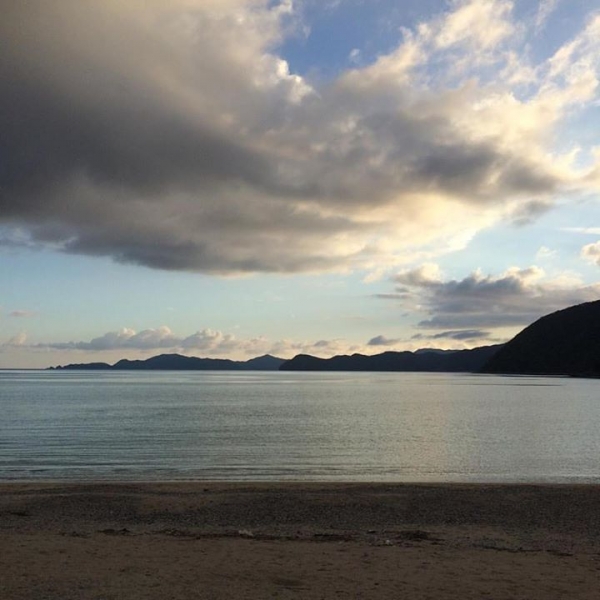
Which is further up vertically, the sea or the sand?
the sand

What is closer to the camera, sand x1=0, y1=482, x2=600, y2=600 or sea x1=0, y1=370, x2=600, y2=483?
sand x1=0, y1=482, x2=600, y2=600

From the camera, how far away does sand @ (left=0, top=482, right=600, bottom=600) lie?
11.6 meters

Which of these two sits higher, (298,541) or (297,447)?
(298,541)

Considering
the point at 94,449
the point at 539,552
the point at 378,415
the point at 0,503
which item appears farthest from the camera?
the point at 378,415

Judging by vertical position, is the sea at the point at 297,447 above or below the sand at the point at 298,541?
below

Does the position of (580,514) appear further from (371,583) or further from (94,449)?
(94,449)

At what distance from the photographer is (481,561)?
13.8m

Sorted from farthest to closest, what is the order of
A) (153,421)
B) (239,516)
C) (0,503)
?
(153,421) → (0,503) → (239,516)

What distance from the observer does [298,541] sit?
51.2 feet

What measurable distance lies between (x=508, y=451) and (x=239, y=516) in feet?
90.3

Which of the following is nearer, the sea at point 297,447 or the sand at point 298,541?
the sand at point 298,541

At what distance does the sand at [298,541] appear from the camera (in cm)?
1158

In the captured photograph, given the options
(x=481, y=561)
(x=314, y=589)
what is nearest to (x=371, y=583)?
(x=314, y=589)

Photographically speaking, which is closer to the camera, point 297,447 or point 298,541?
point 298,541
